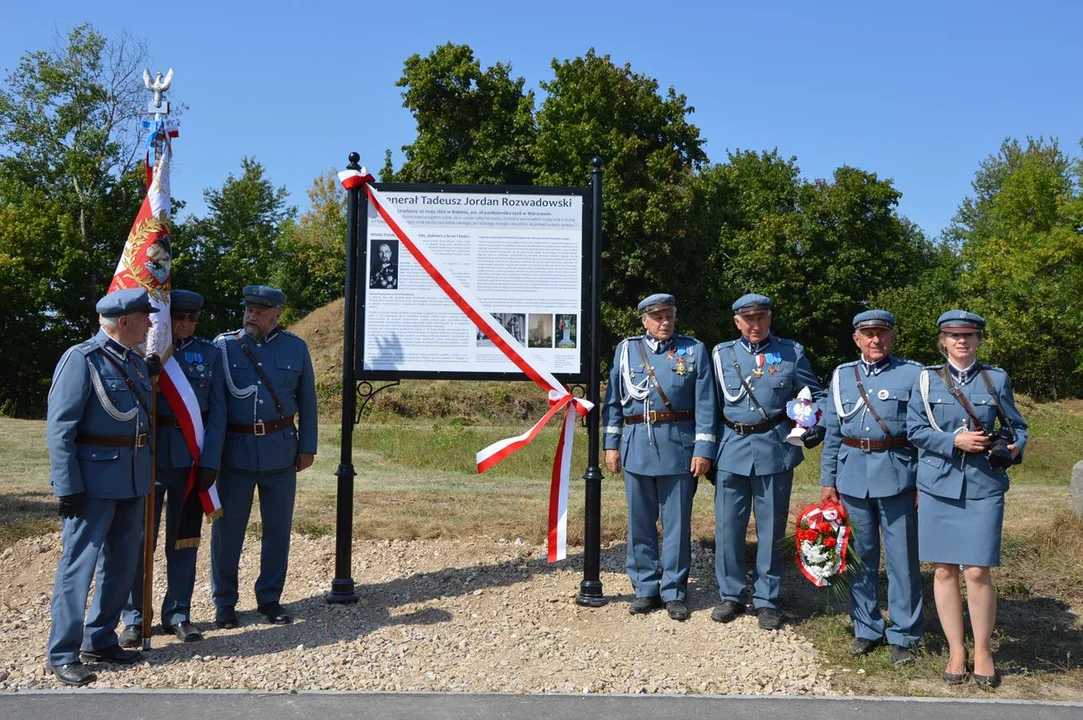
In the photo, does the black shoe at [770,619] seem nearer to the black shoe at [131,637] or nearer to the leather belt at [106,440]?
the black shoe at [131,637]

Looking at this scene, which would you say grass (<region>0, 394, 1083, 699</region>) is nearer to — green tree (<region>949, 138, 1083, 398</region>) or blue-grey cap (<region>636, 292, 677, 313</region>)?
blue-grey cap (<region>636, 292, 677, 313</region>)

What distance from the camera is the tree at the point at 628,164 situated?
1276 inches

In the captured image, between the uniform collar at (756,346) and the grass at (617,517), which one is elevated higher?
the uniform collar at (756,346)

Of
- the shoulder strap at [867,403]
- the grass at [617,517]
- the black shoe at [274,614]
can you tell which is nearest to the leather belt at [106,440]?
the black shoe at [274,614]

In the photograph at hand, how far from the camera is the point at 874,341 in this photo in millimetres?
5566

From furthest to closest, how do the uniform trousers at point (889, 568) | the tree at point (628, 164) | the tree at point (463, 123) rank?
the tree at point (463, 123) < the tree at point (628, 164) < the uniform trousers at point (889, 568)

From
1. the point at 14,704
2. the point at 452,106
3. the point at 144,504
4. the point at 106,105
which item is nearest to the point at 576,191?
the point at 144,504

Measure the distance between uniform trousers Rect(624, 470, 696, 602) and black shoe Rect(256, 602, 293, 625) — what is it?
7.41 feet

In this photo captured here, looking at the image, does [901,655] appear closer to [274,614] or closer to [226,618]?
[274,614]

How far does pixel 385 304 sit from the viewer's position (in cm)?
661

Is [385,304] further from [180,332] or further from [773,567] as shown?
[773,567]

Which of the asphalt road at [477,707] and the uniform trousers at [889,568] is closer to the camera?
the asphalt road at [477,707]

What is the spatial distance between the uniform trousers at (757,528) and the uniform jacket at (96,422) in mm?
3502

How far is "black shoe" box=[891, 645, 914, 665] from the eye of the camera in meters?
5.31
